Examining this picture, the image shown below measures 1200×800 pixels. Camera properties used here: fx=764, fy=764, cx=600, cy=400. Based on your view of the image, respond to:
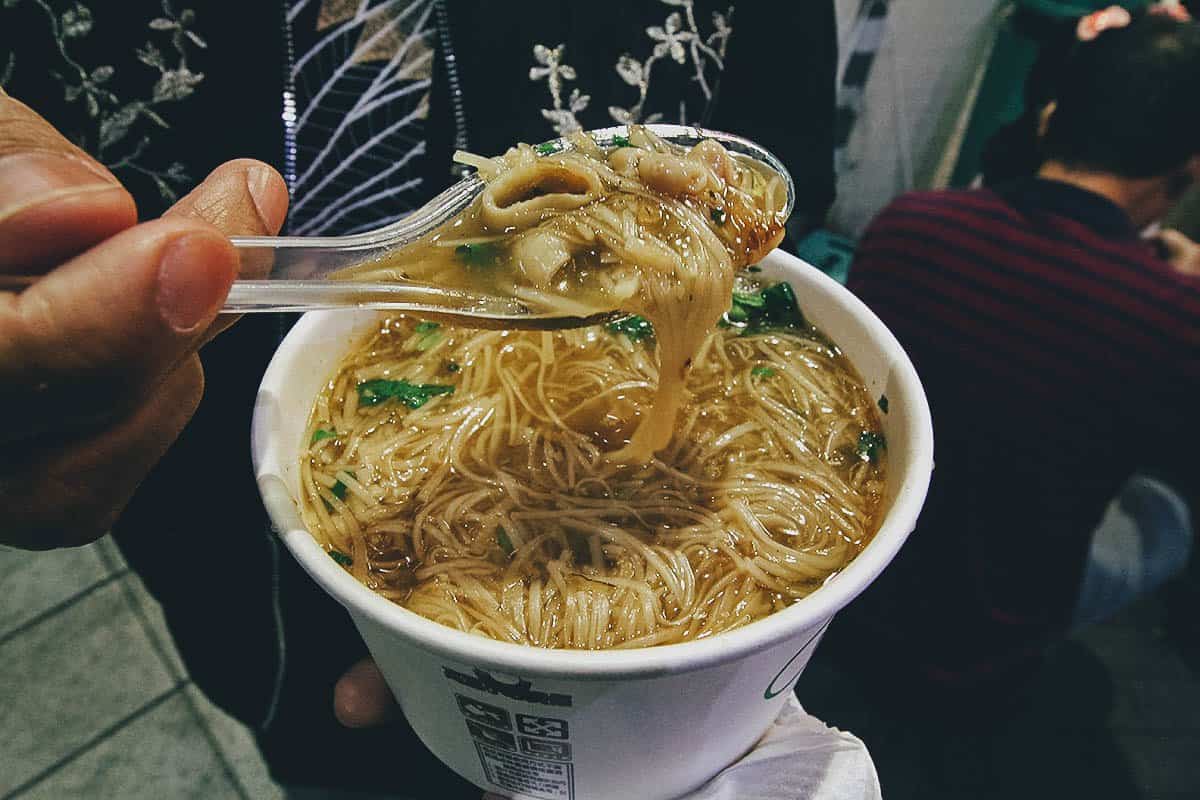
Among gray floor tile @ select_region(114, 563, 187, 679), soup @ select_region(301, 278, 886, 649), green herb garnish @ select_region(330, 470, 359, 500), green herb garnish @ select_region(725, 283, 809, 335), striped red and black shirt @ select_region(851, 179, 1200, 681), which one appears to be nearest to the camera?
soup @ select_region(301, 278, 886, 649)

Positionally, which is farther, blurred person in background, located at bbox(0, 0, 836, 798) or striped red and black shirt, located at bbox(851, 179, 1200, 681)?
striped red and black shirt, located at bbox(851, 179, 1200, 681)

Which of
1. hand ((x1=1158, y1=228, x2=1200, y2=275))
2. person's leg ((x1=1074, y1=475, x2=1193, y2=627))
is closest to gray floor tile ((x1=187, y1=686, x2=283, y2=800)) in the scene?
person's leg ((x1=1074, y1=475, x2=1193, y2=627))

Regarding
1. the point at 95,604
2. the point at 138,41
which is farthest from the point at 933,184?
the point at 95,604

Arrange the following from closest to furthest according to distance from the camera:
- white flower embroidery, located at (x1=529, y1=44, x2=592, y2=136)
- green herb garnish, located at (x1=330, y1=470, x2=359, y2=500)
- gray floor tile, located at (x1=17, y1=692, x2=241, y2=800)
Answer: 1. green herb garnish, located at (x1=330, y1=470, x2=359, y2=500)
2. white flower embroidery, located at (x1=529, y1=44, x2=592, y2=136)
3. gray floor tile, located at (x1=17, y1=692, x2=241, y2=800)

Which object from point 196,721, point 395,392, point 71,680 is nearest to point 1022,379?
point 395,392

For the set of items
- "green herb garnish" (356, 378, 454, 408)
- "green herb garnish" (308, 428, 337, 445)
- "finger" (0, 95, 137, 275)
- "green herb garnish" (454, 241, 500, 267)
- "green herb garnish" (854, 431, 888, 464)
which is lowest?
"green herb garnish" (308, 428, 337, 445)

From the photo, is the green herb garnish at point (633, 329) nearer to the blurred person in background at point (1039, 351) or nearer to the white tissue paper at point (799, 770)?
the white tissue paper at point (799, 770)

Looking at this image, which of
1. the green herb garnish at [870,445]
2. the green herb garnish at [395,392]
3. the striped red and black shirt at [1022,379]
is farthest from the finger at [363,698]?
the striped red and black shirt at [1022,379]

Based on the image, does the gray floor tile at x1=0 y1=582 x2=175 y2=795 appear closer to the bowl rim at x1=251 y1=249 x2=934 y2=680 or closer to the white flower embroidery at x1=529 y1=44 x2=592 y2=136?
the bowl rim at x1=251 y1=249 x2=934 y2=680

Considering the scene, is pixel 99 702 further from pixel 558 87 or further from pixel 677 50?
pixel 677 50
